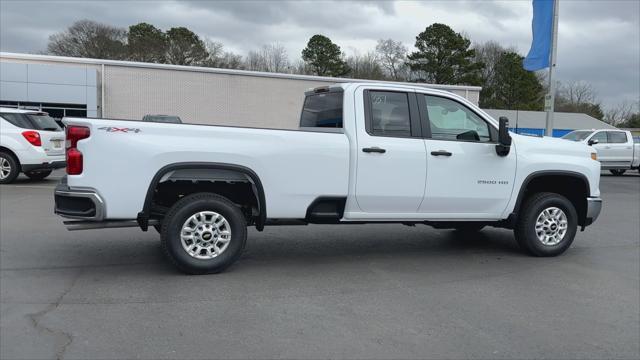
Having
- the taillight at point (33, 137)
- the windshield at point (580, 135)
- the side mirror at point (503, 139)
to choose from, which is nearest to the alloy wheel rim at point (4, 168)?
the taillight at point (33, 137)

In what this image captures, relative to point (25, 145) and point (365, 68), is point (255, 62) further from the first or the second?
point (25, 145)

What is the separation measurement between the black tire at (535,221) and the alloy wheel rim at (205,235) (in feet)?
11.8

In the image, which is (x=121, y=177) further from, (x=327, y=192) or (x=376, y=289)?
(x=376, y=289)

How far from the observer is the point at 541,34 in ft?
64.7

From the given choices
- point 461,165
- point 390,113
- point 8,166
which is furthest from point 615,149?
A: point 8,166

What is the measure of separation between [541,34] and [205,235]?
58.1ft

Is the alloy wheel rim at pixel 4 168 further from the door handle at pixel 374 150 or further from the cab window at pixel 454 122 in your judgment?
the cab window at pixel 454 122

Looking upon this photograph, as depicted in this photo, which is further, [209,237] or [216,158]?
[209,237]

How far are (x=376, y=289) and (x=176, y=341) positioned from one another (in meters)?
2.09

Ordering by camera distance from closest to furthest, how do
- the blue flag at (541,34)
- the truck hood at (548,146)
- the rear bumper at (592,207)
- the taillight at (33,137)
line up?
the truck hood at (548,146)
the rear bumper at (592,207)
the taillight at (33,137)
the blue flag at (541,34)

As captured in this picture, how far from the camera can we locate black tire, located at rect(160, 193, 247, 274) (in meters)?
5.40

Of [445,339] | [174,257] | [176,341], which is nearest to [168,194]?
[174,257]

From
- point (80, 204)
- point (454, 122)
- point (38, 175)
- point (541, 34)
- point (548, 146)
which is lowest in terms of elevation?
point (38, 175)

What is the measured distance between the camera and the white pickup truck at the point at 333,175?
5.21 meters
